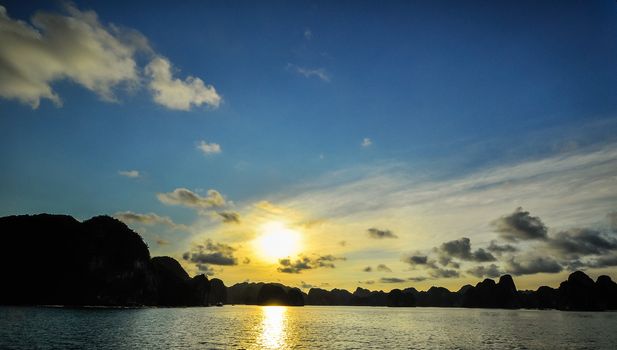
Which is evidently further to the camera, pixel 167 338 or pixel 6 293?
pixel 6 293

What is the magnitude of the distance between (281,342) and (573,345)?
199 ft

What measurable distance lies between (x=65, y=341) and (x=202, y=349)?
22.5m

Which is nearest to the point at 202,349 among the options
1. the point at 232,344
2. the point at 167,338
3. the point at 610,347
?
Answer: the point at 232,344

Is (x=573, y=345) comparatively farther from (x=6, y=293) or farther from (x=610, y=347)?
(x=6, y=293)

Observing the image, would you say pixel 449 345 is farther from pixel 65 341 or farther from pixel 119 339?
pixel 65 341

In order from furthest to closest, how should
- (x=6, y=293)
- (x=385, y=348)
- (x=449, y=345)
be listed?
(x=6, y=293)
(x=449, y=345)
(x=385, y=348)

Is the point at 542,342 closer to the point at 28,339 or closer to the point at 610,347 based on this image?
the point at 610,347

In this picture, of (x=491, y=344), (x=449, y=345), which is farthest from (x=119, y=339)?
(x=491, y=344)

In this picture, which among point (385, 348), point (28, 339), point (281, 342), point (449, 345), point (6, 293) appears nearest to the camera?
point (28, 339)

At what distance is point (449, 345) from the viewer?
7625 centimetres

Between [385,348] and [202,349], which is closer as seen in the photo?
[202,349]

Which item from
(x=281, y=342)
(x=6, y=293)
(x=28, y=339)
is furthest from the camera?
(x=6, y=293)

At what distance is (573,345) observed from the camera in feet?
266

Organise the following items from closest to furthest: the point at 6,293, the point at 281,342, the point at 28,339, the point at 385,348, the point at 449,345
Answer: the point at 28,339
the point at 385,348
the point at 449,345
the point at 281,342
the point at 6,293
